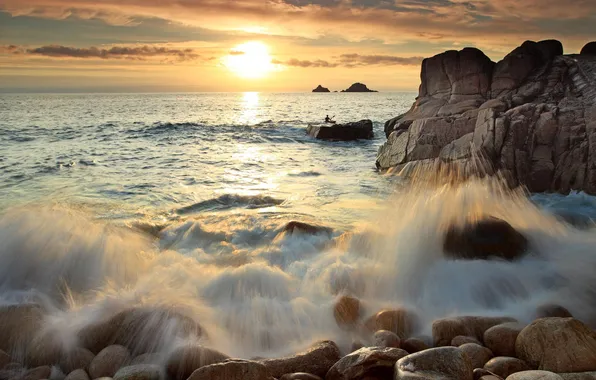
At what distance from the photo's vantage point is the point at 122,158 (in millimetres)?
22703

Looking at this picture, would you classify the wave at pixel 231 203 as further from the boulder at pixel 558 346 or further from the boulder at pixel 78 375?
the boulder at pixel 558 346

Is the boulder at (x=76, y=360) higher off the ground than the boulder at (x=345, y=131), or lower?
lower

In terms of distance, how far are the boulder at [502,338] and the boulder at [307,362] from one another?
182cm

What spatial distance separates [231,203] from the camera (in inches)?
550

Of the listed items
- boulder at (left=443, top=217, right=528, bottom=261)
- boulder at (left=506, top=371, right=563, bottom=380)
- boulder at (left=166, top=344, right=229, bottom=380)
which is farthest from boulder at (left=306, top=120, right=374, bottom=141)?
boulder at (left=506, top=371, right=563, bottom=380)

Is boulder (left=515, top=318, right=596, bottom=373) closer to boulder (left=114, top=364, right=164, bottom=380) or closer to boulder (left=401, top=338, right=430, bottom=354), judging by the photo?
boulder (left=401, top=338, right=430, bottom=354)

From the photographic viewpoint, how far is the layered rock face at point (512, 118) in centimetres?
1365

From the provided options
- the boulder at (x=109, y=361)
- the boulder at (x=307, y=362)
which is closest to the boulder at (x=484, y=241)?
the boulder at (x=307, y=362)

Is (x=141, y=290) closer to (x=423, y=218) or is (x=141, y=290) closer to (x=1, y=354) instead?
(x=1, y=354)

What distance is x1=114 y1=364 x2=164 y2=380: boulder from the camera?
194 inches

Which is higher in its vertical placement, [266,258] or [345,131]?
[345,131]

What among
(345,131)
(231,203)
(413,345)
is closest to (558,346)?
(413,345)

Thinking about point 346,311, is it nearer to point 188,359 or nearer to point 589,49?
point 188,359

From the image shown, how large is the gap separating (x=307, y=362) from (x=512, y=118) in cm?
1202
